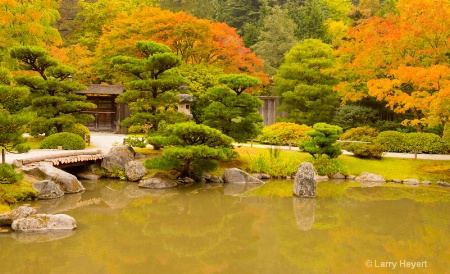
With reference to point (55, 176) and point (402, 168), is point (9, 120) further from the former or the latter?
point (402, 168)

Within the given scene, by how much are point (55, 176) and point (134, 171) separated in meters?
3.04

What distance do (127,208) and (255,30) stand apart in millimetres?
26409

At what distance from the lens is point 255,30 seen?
3672cm

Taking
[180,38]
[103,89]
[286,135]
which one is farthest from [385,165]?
[103,89]

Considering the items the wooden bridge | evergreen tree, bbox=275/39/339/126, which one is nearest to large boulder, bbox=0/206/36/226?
the wooden bridge

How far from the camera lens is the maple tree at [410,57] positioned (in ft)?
54.4

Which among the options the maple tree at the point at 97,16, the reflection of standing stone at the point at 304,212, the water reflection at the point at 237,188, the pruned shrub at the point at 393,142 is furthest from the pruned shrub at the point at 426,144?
the maple tree at the point at 97,16

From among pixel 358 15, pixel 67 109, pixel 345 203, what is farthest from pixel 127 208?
pixel 358 15

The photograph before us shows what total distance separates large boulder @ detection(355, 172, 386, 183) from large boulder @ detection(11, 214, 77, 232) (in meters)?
11.6

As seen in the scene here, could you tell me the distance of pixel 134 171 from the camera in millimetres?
16812

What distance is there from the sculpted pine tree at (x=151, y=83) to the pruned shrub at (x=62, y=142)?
1.99 metres

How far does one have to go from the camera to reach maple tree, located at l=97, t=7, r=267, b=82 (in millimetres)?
25359

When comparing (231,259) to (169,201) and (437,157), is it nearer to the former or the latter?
(169,201)

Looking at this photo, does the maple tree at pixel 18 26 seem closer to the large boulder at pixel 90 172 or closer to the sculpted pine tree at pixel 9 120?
the large boulder at pixel 90 172
